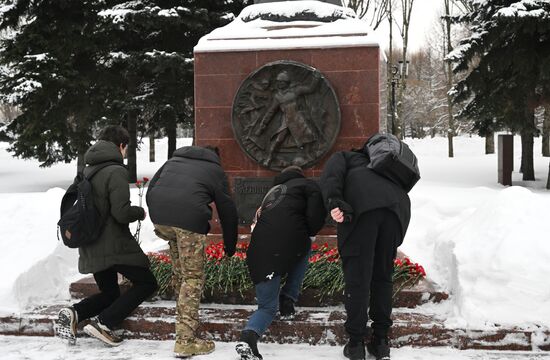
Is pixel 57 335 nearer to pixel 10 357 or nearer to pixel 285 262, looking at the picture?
pixel 10 357

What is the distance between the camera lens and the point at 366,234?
4008 mm

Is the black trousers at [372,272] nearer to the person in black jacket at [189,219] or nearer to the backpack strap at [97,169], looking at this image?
the person in black jacket at [189,219]

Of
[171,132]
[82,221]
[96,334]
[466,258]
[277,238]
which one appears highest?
[82,221]

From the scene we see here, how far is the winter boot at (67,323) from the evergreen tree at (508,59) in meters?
12.6

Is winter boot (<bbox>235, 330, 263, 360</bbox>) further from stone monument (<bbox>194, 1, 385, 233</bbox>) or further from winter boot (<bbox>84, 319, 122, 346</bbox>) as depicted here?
stone monument (<bbox>194, 1, 385, 233</bbox>)

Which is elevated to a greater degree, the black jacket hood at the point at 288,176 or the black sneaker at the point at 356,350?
the black jacket hood at the point at 288,176

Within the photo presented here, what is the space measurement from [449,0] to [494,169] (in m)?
13.0

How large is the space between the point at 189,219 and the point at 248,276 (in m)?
1.18

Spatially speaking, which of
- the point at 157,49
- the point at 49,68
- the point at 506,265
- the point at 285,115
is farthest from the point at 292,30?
the point at 49,68

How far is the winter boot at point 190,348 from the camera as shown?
4.27m

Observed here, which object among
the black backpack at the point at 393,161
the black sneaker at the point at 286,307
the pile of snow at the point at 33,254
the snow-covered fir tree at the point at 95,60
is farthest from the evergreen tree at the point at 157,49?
the black backpack at the point at 393,161

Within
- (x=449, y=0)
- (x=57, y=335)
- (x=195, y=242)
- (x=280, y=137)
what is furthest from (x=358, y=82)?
(x=449, y=0)

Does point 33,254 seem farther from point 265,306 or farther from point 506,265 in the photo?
point 506,265

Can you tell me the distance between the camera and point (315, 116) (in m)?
6.42
